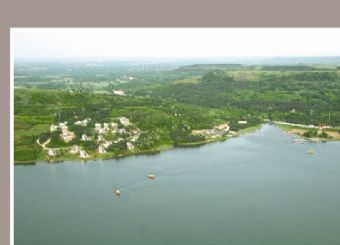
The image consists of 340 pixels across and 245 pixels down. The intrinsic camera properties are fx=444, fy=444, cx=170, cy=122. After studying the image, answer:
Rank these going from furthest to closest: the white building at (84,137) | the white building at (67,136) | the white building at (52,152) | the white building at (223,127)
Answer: the white building at (223,127) < the white building at (84,137) < the white building at (67,136) < the white building at (52,152)

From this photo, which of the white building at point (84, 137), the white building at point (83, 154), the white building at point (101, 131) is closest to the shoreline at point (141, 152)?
the white building at point (83, 154)

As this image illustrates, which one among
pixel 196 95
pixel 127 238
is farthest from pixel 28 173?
pixel 196 95

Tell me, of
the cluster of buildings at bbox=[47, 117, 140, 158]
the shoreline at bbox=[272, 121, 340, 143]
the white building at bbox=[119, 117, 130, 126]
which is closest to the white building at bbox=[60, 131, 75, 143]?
the cluster of buildings at bbox=[47, 117, 140, 158]

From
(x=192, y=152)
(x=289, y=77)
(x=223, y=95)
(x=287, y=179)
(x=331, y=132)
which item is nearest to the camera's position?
(x=287, y=179)

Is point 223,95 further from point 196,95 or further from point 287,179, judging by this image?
point 287,179

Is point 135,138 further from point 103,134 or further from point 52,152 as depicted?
point 52,152

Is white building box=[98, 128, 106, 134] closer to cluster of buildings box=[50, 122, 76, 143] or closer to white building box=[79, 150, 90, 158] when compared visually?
cluster of buildings box=[50, 122, 76, 143]

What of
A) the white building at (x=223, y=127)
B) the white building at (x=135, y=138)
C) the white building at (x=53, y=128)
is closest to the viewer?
the white building at (x=135, y=138)

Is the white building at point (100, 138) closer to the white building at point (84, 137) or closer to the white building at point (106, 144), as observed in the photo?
the white building at point (106, 144)
